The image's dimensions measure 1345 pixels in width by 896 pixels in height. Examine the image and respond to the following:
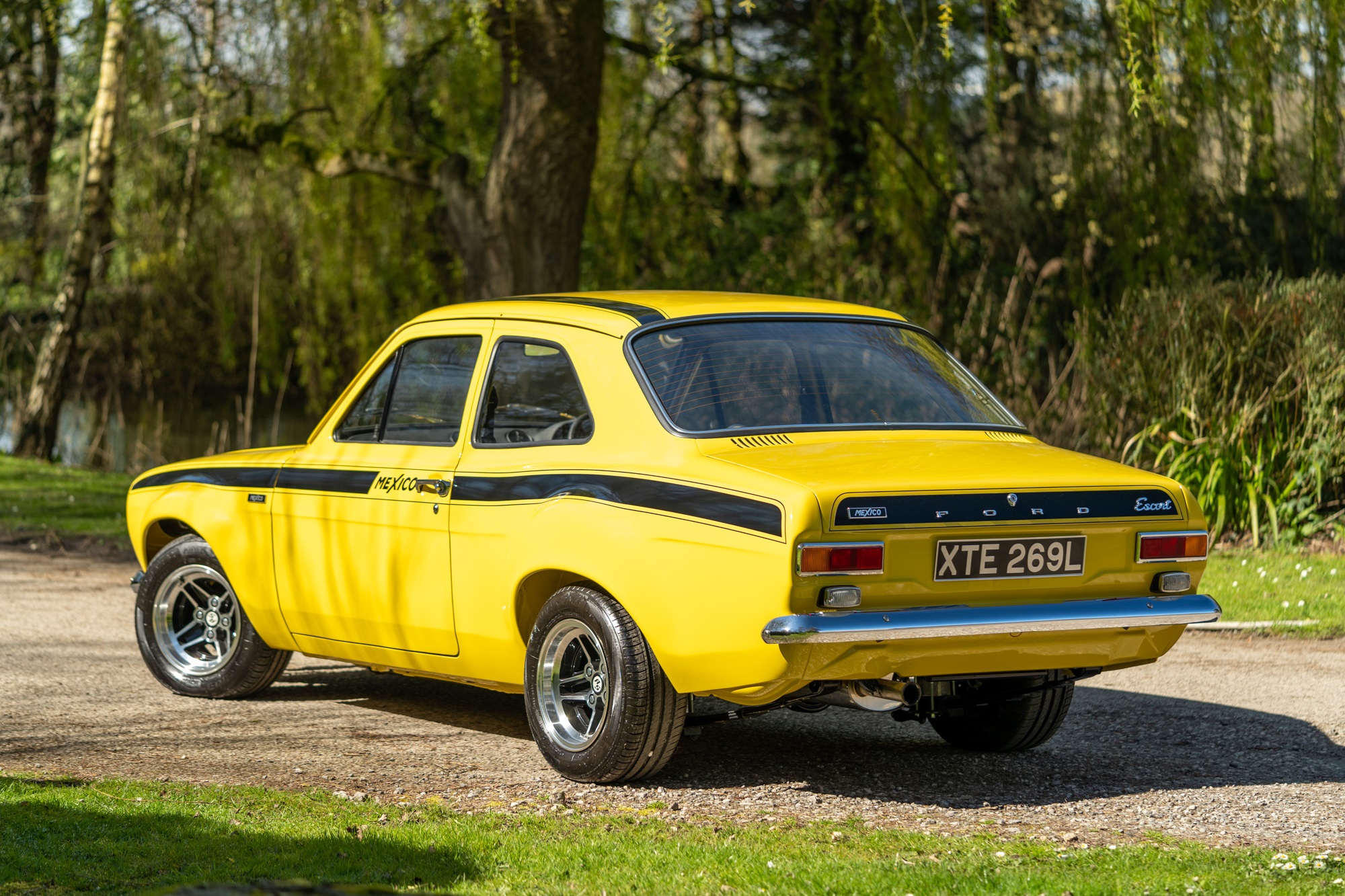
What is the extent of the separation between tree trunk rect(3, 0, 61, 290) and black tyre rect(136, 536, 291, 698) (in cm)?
1035

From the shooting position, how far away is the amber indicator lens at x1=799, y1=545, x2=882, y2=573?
15.8 ft

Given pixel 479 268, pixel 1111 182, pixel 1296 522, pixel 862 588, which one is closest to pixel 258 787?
pixel 862 588

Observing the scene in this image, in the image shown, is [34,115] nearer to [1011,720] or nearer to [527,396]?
[527,396]

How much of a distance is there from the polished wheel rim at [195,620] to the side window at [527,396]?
1.85m

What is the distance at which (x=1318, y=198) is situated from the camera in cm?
1215

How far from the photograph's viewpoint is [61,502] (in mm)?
14672

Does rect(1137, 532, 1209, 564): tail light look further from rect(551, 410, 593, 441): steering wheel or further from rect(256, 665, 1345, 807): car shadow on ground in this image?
rect(551, 410, 593, 441): steering wheel

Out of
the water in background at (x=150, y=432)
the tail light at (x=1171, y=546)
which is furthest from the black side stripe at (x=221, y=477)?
the water in background at (x=150, y=432)

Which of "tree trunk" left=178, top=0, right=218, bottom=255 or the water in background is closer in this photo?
"tree trunk" left=178, top=0, right=218, bottom=255

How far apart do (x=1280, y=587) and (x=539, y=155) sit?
6234 millimetres

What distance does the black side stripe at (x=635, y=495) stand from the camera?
4.92m

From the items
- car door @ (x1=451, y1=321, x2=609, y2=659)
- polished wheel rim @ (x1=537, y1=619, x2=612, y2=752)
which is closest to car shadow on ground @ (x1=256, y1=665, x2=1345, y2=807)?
polished wheel rim @ (x1=537, y1=619, x2=612, y2=752)

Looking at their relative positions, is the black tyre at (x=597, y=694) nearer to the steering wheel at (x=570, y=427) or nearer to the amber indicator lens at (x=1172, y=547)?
the steering wheel at (x=570, y=427)

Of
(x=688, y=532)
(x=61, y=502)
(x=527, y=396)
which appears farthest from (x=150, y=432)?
(x=688, y=532)
